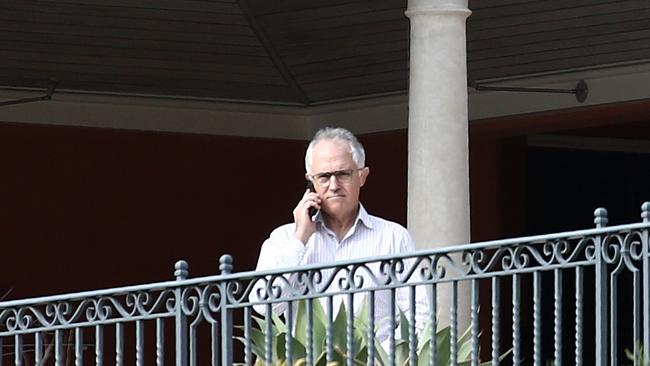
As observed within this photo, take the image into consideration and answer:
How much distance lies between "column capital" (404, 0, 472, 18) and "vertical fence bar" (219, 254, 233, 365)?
3.32 m

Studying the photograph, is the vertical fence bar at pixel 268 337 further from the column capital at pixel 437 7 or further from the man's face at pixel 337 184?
the column capital at pixel 437 7

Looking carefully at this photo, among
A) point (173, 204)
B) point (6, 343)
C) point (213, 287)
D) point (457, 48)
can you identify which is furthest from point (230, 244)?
point (213, 287)

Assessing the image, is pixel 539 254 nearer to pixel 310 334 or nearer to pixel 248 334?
pixel 310 334

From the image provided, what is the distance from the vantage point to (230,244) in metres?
15.0

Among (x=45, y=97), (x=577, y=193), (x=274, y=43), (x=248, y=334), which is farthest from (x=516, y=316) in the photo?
(x=577, y=193)

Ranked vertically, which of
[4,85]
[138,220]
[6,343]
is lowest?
[6,343]

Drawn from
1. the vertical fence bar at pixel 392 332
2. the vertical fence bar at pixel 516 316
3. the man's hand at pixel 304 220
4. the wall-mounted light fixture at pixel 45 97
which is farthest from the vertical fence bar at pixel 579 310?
the wall-mounted light fixture at pixel 45 97

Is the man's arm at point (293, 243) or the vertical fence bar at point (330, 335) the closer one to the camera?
the vertical fence bar at point (330, 335)

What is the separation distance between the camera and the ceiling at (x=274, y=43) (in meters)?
12.1

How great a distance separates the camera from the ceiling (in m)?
12.1

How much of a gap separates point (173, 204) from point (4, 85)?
1.81 meters

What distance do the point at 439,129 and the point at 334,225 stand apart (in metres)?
2.59

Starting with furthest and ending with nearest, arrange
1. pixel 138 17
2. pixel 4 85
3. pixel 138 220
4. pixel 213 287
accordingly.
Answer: pixel 138 220, pixel 4 85, pixel 138 17, pixel 213 287

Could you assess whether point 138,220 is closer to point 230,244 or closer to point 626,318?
point 230,244
